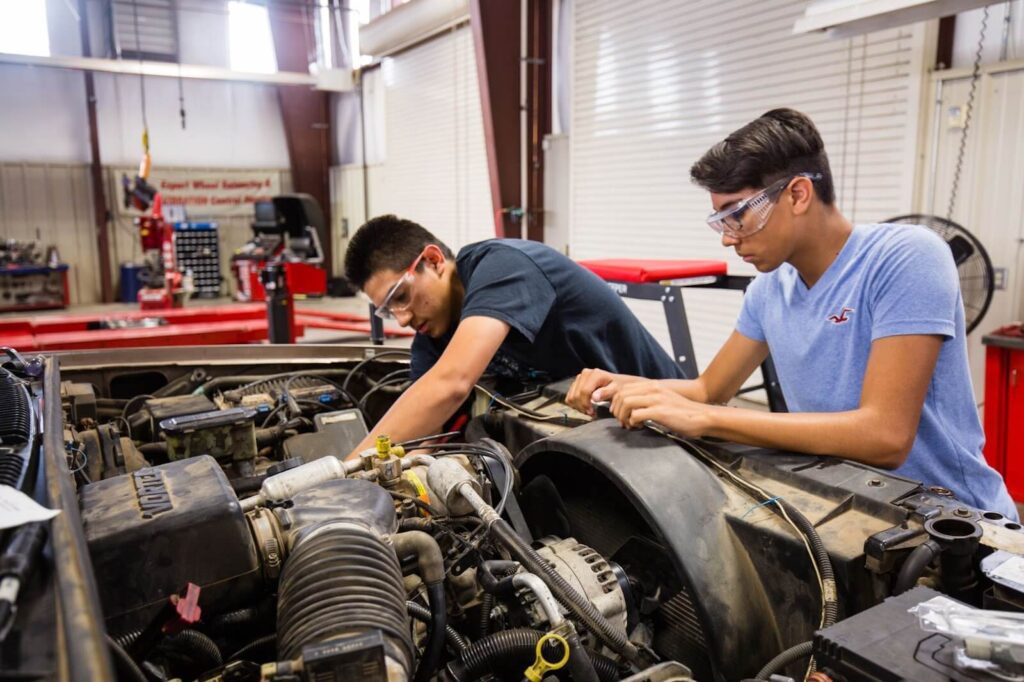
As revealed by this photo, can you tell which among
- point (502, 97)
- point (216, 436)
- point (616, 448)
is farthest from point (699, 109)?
point (616, 448)

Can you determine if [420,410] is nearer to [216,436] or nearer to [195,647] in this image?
[216,436]

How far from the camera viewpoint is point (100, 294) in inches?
475

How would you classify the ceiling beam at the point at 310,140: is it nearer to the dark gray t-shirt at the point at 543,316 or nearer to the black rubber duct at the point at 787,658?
the dark gray t-shirt at the point at 543,316

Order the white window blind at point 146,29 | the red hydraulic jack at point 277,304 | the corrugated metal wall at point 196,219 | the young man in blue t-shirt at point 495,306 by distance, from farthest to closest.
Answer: the corrugated metal wall at point 196,219 → the white window blind at point 146,29 → the red hydraulic jack at point 277,304 → the young man in blue t-shirt at point 495,306

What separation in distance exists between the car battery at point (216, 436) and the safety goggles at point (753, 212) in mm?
1323

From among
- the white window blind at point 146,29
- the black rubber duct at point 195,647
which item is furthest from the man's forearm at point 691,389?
the white window blind at point 146,29

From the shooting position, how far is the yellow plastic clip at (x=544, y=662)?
39.0 inches

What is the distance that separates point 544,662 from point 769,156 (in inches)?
44.8

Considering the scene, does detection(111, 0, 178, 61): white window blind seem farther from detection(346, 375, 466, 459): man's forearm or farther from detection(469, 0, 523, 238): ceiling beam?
detection(346, 375, 466, 459): man's forearm

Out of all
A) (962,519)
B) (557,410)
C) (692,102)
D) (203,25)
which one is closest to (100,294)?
(203,25)

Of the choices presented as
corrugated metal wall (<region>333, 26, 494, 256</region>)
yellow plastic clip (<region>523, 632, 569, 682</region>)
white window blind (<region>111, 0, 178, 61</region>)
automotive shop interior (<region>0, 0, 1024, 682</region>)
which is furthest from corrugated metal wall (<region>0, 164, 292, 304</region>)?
yellow plastic clip (<region>523, 632, 569, 682</region>)

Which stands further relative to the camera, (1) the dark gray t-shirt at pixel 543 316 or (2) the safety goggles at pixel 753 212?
(1) the dark gray t-shirt at pixel 543 316

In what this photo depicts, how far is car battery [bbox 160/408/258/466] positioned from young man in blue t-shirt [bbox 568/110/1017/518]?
2.97ft

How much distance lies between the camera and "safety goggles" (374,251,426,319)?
2170mm
